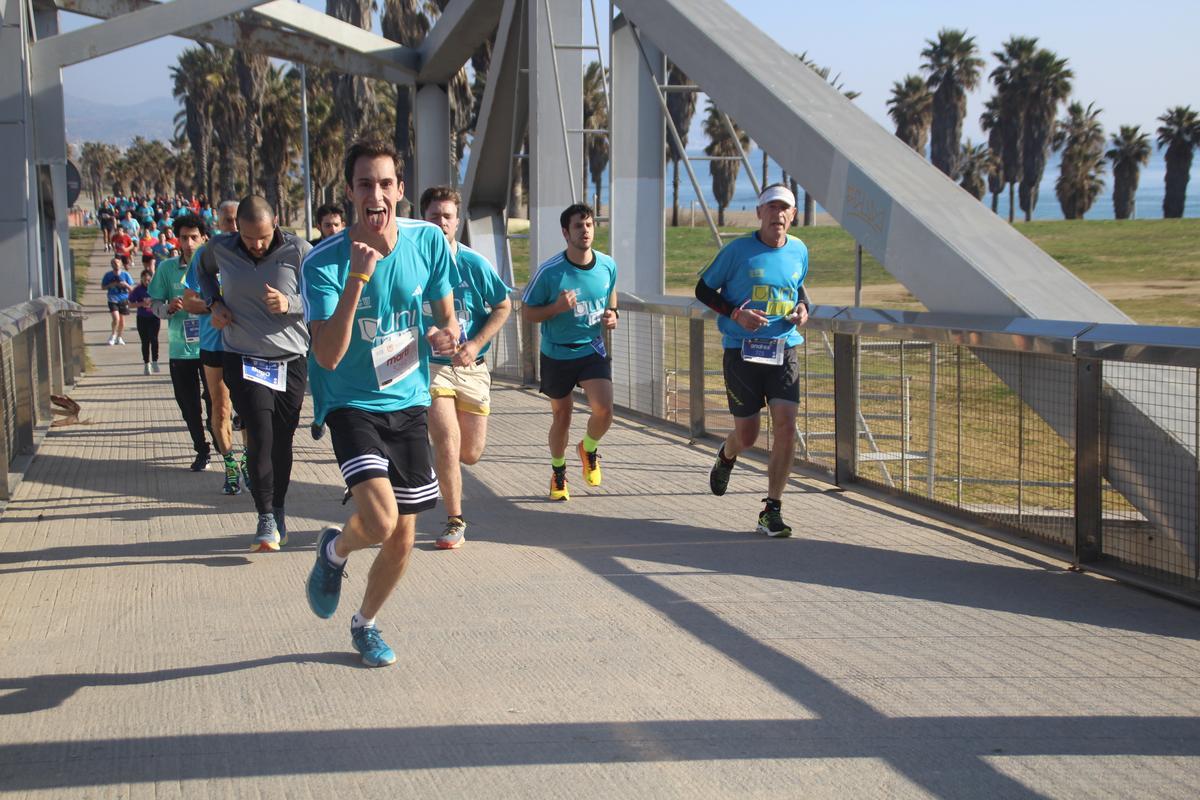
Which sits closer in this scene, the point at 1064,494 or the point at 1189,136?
the point at 1064,494

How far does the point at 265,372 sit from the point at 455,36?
591 inches

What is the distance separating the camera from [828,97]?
992 cm

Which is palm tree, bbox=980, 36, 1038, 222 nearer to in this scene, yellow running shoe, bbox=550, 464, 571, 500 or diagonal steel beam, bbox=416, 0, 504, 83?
diagonal steel beam, bbox=416, 0, 504, 83

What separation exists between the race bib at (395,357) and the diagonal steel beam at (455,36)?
49.9 ft

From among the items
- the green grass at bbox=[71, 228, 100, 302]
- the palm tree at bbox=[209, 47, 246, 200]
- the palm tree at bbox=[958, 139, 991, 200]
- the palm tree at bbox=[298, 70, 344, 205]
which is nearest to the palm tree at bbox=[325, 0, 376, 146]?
the green grass at bbox=[71, 228, 100, 302]

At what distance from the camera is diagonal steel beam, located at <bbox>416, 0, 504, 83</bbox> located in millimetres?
20016

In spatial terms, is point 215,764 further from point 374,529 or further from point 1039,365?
point 1039,365

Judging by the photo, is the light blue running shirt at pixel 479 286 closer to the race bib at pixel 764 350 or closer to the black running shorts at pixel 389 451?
the black running shorts at pixel 389 451

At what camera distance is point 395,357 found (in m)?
5.17

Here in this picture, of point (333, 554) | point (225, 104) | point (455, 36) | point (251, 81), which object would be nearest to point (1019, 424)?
point (333, 554)

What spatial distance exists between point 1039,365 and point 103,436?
352 inches

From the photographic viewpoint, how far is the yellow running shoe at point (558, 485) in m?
8.93

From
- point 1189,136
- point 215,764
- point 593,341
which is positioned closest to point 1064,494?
point 593,341

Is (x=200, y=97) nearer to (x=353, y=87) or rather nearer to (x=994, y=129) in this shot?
(x=353, y=87)
